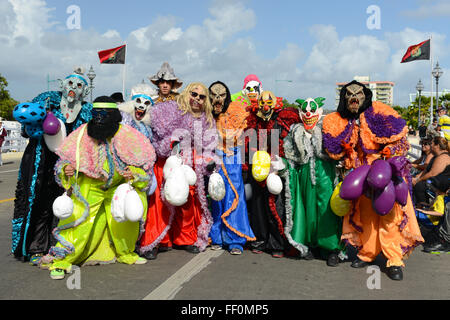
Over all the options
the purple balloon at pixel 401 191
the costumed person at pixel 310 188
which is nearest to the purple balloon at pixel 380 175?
the purple balloon at pixel 401 191

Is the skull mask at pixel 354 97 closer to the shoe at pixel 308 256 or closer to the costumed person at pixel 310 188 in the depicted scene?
the costumed person at pixel 310 188

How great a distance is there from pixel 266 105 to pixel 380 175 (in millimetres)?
1548

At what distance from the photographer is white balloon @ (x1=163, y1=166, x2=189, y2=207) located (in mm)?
4715

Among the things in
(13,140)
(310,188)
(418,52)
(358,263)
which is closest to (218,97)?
(310,188)

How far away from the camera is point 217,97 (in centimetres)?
536

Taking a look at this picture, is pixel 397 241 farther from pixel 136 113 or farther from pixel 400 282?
pixel 136 113

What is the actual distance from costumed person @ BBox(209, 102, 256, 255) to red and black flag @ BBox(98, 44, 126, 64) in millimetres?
12438

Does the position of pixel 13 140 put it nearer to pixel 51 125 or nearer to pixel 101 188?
pixel 51 125

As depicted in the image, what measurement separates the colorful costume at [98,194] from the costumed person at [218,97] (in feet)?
3.58

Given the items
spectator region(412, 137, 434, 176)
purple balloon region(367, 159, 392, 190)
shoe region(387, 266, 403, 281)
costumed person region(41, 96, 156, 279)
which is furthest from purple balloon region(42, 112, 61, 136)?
spectator region(412, 137, 434, 176)

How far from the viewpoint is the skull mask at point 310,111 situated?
487cm

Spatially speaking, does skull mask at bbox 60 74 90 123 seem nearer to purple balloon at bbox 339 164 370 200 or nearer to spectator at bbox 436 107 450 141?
purple balloon at bbox 339 164 370 200
